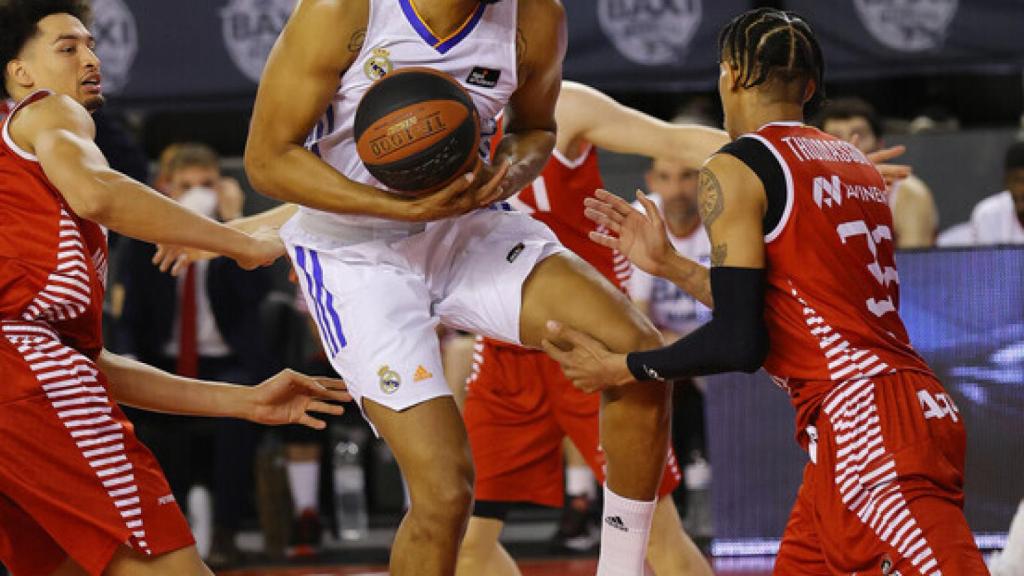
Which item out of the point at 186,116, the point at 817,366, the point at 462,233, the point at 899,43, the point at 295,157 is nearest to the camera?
the point at 817,366

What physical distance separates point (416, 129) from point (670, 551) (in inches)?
76.0

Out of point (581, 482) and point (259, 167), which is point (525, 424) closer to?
point (259, 167)

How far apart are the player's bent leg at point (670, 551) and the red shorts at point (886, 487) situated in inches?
51.9

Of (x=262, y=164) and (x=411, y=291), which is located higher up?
(x=262, y=164)

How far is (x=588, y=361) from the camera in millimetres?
4012

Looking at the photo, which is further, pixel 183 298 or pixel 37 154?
pixel 183 298

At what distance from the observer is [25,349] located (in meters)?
3.91

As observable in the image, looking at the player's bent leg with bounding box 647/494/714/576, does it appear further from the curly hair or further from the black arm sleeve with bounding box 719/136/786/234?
the curly hair

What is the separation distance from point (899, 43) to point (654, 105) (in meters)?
2.27

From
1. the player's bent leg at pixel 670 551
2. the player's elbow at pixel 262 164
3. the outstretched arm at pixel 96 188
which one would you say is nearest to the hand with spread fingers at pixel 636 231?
the player's elbow at pixel 262 164

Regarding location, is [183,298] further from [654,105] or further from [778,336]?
[778,336]

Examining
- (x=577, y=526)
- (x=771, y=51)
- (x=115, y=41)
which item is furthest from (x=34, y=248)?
(x=115, y=41)

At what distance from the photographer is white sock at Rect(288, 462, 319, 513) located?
26.9ft

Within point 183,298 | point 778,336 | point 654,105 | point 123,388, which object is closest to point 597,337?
point 778,336
